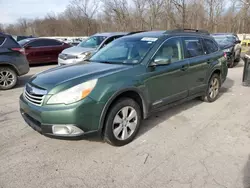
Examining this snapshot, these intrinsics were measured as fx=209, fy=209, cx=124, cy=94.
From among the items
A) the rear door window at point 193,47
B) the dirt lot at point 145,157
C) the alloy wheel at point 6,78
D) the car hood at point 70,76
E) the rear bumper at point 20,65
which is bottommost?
the dirt lot at point 145,157

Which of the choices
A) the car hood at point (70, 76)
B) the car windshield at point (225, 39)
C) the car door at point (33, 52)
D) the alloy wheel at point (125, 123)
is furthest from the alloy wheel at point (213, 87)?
the car door at point (33, 52)

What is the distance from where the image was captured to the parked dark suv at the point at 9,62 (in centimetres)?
652

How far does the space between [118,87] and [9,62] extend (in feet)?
16.9

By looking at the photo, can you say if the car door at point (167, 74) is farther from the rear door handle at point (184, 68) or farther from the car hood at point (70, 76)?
the car hood at point (70, 76)

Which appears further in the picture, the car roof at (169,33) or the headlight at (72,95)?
the car roof at (169,33)

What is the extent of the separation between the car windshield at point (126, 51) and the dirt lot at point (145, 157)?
4.27ft

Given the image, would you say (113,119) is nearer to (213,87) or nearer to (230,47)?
(213,87)

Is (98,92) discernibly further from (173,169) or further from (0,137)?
(0,137)

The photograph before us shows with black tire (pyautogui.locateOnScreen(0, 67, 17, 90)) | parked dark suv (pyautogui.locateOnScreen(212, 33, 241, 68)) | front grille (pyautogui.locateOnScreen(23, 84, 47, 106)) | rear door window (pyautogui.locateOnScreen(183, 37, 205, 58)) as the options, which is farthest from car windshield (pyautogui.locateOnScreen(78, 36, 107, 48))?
front grille (pyautogui.locateOnScreen(23, 84, 47, 106))

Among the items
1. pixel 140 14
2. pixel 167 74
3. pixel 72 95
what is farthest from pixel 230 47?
pixel 140 14

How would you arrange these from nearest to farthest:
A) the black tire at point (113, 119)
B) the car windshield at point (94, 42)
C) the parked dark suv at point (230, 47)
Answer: the black tire at point (113, 119) → the car windshield at point (94, 42) → the parked dark suv at point (230, 47)

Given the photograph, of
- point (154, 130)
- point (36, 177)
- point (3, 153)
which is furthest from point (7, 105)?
point (154, 130)

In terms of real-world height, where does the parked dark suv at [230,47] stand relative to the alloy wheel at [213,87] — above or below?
above

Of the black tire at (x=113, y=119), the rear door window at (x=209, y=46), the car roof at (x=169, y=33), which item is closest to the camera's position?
the black tire at (x=113, y=119)
